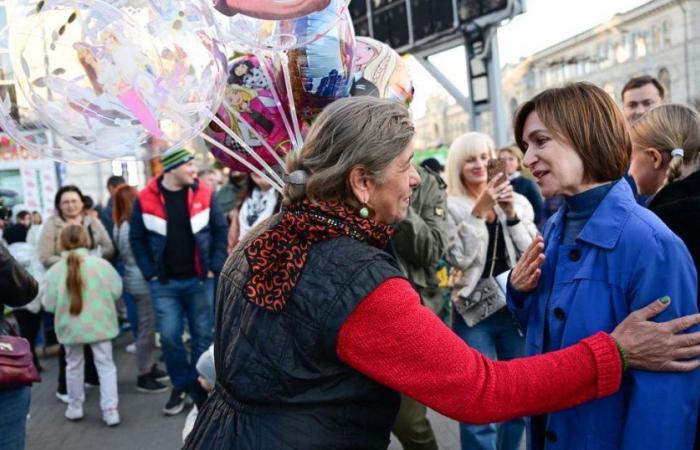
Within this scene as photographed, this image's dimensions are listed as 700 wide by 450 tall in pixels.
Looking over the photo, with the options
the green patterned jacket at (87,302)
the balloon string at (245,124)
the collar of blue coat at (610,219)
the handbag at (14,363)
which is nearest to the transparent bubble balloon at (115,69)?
the balloon string at (245,124)

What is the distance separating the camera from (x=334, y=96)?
96.1 inches

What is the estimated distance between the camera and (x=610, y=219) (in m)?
1.65

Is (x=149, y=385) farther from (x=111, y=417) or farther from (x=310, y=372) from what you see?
(x=310, y=372)

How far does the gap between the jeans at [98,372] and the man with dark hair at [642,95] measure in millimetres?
4045

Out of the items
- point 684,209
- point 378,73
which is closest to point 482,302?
point 378,73

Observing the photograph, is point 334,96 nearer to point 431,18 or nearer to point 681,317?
point 681,317

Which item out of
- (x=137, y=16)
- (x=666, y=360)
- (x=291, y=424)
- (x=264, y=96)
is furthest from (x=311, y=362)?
(x=264, y=96)

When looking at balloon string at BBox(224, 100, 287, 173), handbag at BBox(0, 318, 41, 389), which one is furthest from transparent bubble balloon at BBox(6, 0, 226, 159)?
handbag at BBox(0, 318, 41, 389)

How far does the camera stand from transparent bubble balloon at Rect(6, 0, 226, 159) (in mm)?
1857

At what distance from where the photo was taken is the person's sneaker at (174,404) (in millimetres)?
4965

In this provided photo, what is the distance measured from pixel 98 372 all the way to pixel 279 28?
149 inches

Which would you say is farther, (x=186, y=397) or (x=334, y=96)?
(x=186, y=397)

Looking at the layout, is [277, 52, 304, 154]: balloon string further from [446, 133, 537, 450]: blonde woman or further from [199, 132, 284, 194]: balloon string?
[446, 133, 537, 450]: blonde woman

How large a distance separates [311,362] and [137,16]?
1.18 metres
